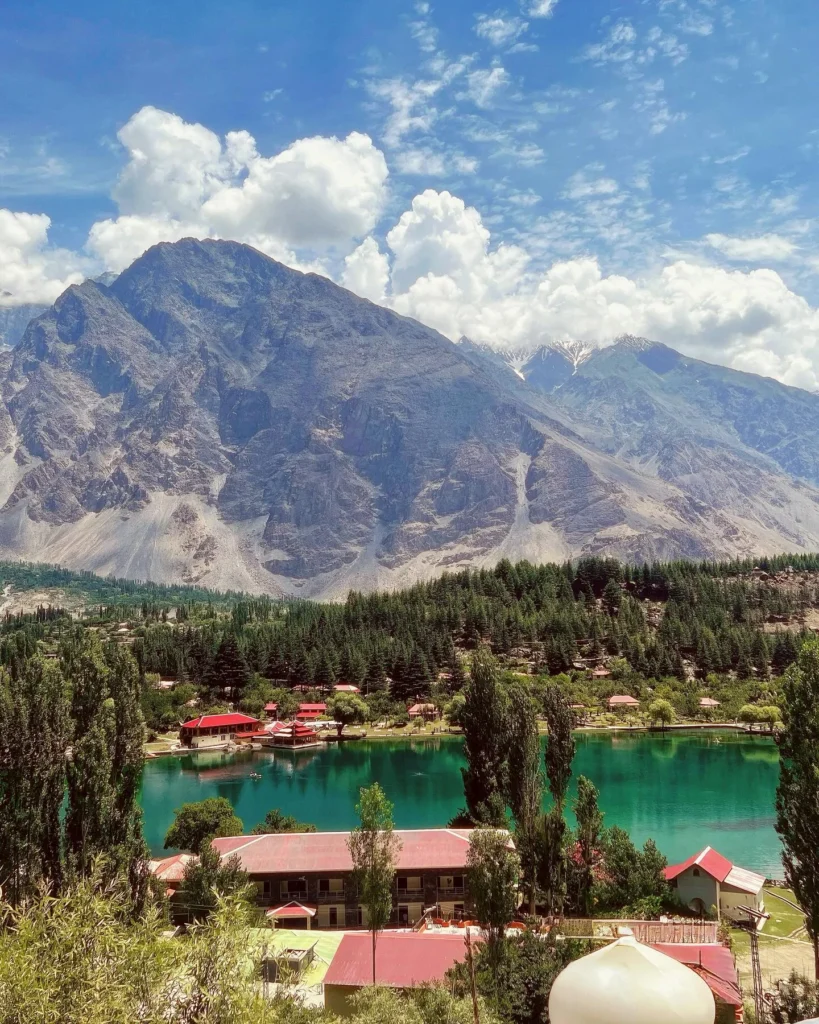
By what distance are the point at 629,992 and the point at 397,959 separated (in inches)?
768

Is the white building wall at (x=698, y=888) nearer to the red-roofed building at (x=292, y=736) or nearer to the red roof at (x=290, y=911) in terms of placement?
the red roof at (x=290, y=911)

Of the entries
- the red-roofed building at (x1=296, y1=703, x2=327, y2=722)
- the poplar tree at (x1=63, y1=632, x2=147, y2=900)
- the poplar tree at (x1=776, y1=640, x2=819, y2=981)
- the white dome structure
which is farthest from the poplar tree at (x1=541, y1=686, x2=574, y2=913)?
the red-roofed building at (x1=296, y1=703, x2=327, y2=722)

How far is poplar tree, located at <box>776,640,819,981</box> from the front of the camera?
70.3 ft

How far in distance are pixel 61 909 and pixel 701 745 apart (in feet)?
258

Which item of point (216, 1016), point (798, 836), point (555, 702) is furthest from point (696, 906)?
point (216, 1016)

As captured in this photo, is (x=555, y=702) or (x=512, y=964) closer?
(x=512, y=964)

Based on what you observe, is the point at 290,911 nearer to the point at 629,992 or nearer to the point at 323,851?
the point at 323,851

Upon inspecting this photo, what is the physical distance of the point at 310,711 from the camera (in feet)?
327

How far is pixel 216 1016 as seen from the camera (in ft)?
36.3

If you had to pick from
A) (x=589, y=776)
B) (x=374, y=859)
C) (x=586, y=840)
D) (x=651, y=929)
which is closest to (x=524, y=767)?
(x=586, y=840)

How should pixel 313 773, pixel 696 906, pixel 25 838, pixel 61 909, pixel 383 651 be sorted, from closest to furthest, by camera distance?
pixel 61 909 → pixel 25 838 → pixel 696 906 → pixel 313 773 → pixel 383 651

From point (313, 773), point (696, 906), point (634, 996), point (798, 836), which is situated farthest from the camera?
point (313, 773)

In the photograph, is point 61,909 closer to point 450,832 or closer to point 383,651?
point 450,832

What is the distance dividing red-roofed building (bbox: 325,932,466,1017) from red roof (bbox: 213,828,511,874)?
7.71 metres
